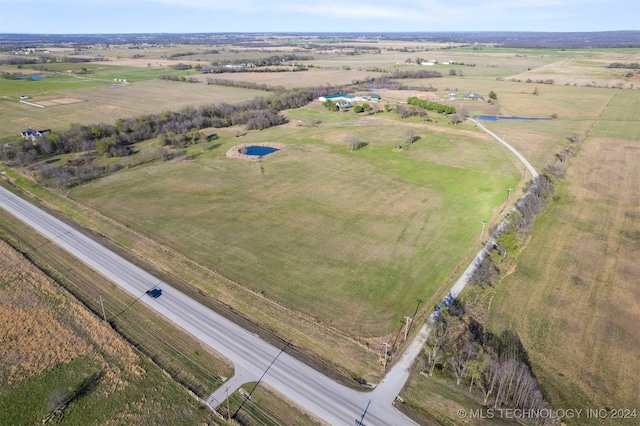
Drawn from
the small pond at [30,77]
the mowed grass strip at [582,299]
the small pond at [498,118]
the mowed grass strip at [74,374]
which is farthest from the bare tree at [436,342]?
the small pond at [30,77]

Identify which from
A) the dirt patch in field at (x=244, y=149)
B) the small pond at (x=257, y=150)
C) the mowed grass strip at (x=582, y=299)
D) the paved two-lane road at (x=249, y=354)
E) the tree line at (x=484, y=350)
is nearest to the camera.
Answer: the paved two-lane road at (x=249, y=354)

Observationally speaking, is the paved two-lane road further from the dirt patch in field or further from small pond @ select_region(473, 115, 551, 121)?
small pond @ select_region(473, 115, 551, 121)

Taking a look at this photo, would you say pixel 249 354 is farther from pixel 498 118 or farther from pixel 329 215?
pixel 498 118

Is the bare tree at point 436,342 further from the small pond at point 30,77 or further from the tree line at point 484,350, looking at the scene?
the small pond at point 30,77

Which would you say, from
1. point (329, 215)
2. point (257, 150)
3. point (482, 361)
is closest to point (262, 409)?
point (482, 361)

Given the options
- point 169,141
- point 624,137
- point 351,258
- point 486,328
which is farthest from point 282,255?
point 624,137

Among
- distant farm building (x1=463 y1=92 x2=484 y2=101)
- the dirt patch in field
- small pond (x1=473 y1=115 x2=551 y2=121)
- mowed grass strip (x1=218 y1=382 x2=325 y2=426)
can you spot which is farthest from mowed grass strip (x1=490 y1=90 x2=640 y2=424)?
distant farm building (x1=463 y1=92 x2=484 y2=101)
